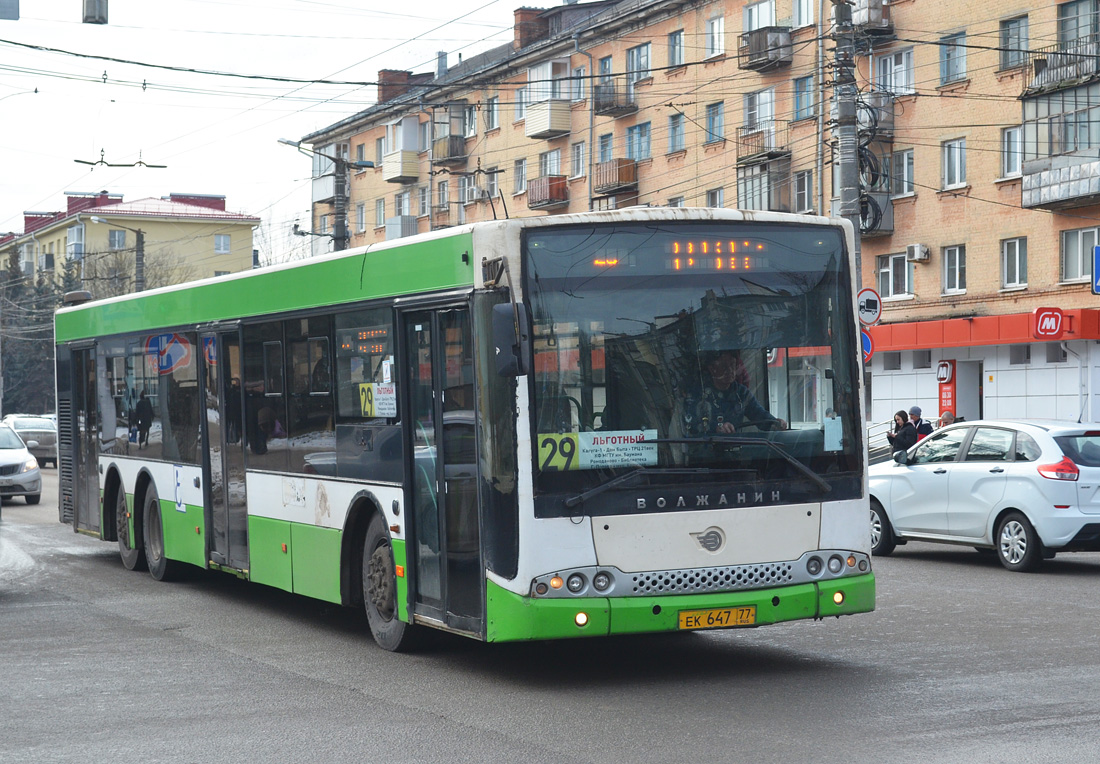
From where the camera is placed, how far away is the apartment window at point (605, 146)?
53.0 m

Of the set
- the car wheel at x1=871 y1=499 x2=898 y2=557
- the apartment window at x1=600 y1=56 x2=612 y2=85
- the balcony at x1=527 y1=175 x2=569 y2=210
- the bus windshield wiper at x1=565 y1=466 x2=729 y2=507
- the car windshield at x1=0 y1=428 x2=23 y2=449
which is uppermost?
the apartment window at x1=600 y1=56 x2=612 y2=85

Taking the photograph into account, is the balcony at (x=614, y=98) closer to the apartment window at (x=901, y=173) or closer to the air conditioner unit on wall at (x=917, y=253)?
the apartment window at (x=901, y=173)

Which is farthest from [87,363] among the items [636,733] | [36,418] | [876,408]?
[36,418]

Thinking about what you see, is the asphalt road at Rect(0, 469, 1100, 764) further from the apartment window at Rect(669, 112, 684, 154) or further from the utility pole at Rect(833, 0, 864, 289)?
the apartment window at Rect(669, 112, 684, 154)

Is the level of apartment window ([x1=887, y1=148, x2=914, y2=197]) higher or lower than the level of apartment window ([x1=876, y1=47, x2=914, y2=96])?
lower

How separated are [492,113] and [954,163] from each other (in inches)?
938

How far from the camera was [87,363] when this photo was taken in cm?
1709

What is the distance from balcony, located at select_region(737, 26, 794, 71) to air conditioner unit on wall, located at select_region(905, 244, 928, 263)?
279 inches

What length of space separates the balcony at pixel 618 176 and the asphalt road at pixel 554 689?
38786mm

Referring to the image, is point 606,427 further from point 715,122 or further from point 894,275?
point 715,122

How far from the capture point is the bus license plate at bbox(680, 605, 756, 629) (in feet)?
28.4

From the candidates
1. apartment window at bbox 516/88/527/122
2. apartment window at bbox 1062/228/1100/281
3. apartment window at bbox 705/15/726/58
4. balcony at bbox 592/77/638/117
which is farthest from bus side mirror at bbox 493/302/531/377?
apartment window at bbox 516/88/527/122

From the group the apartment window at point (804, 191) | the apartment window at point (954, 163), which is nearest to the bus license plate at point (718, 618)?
the apartment window at point (954, 163)

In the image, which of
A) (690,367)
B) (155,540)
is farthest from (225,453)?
(690,367)
